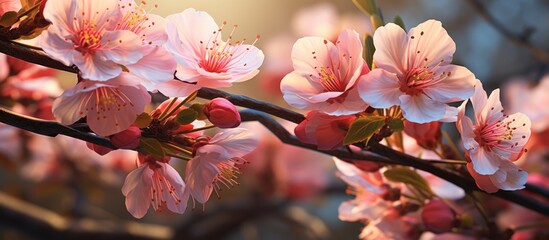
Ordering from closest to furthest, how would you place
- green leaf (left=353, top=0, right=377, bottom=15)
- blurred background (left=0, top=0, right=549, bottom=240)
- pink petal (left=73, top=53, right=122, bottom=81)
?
pink petal (left=73, top=53, right=122, bottom=81) < green leaf (left=353, top=0, right=377, bottom=15) < blurred background (left=0, top=0, right=549, bottom=240)

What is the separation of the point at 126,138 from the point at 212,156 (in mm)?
61

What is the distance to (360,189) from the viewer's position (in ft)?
1.81

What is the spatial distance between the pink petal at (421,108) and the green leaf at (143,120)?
16 centimetres

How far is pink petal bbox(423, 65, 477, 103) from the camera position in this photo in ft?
1.29

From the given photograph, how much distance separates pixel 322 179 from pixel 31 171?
1.92ft

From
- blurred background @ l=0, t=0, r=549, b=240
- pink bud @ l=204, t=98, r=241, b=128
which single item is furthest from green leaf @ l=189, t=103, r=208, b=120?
blurred background @ l=0, t=0, r=549, b=240

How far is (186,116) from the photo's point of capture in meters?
0.39

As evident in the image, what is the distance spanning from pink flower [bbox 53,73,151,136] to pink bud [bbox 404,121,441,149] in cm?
21

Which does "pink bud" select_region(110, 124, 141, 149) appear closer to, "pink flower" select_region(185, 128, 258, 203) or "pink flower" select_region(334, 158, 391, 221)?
"pink flower" select_region(185, 128, 258, 203)

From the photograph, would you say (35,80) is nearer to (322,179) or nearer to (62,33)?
(62,33)

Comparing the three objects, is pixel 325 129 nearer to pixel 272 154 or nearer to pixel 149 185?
pixel 149 185

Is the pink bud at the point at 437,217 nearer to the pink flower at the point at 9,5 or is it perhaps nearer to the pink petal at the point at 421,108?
the pink petal at the point at 421,108

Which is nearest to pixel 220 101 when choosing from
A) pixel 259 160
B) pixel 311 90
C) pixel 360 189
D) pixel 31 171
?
pixel 311 90

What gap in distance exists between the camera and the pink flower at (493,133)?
1.36 feet
